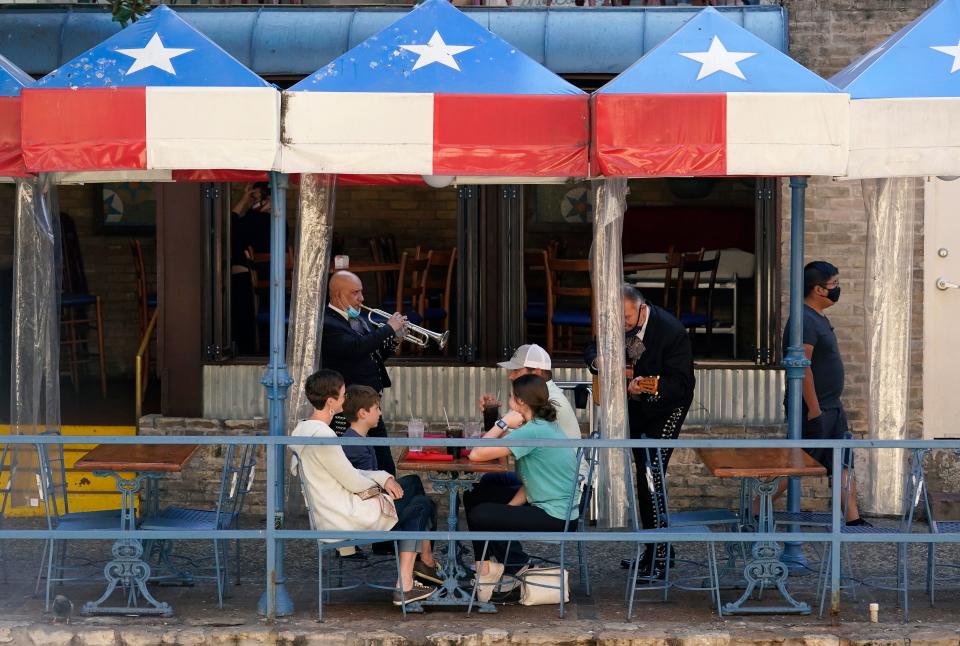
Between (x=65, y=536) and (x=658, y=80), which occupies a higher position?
(x=658, y=80)

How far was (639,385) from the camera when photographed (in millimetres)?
7258

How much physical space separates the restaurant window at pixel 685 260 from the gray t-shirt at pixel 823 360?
1042 millimetres

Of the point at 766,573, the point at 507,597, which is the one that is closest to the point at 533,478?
the point at 507,597

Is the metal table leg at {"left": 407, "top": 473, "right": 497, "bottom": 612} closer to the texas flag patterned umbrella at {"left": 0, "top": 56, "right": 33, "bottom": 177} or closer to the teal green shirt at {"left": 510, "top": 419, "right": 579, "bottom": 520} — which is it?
the teal green shirt at {"left": 510, "top": 419, "right": 579, "bottom": 520}

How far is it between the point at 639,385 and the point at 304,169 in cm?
212

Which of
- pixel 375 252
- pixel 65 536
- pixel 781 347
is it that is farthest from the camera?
pixel 375 252

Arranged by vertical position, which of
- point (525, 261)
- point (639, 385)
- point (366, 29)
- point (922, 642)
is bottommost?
point (922, 642)

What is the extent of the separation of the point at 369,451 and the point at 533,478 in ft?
2.81

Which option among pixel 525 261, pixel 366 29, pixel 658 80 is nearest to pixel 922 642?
pixel 658 80

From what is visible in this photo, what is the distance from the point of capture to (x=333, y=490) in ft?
21.3

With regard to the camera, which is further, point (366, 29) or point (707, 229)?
point (707, 229)

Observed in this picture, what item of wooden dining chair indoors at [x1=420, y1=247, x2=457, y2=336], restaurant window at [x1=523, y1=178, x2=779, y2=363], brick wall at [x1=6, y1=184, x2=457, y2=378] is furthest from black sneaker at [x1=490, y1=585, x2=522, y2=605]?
brick wall at [x1=6, y1=184, x2=457, y2=378]

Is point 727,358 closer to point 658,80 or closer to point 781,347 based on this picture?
point 781,347

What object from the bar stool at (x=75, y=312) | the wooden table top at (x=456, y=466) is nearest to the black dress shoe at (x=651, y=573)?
the wooden table top at (x=456, y=466)
